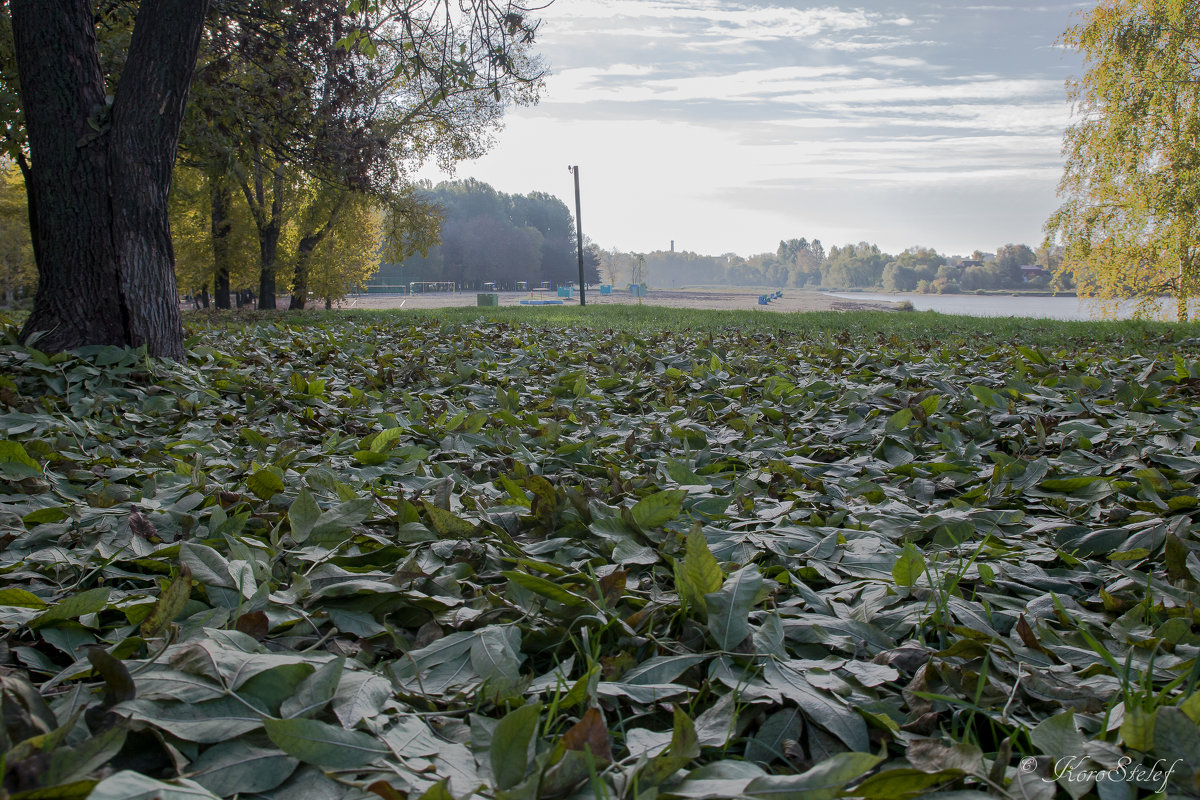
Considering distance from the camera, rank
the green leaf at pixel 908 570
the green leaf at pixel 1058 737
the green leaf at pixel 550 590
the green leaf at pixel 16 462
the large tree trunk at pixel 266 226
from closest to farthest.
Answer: the green leaf at pixel 1058 737
the green leaf at pixel 550 590
the green leaf at pixel 908 570
the green leaf at pixel 16 462
the large tree trunk at pixel 266 226

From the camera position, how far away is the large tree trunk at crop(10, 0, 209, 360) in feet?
12.7

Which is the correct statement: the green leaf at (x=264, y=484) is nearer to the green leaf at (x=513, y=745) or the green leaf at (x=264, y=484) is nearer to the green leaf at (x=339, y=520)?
the green leaf at (x=339, y=520)

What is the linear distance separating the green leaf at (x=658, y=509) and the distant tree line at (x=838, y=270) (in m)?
83.4

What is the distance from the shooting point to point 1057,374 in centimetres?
377

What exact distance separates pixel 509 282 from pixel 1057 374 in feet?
302

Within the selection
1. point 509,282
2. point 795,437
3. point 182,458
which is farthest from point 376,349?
point 509,282

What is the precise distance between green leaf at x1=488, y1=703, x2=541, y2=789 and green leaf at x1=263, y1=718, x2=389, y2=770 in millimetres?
163

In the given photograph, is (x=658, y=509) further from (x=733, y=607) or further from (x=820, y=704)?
(x=820, y=704)

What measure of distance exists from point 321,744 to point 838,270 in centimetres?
16218

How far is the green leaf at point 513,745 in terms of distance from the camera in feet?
2.83

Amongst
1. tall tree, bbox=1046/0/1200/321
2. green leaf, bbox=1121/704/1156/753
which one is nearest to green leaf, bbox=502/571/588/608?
green leaf, bbox=1121/704/1156/753

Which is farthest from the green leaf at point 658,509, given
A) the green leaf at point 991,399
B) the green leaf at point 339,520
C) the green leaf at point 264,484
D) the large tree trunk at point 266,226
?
the large tree trunk at point 266,226

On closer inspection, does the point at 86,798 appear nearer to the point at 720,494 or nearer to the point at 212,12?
the point at 720,494

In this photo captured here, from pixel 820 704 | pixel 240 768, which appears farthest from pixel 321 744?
pixel 820 704
